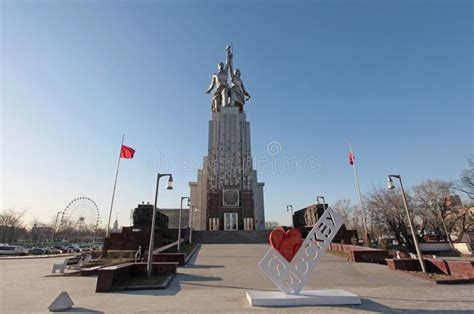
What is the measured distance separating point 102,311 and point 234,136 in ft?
159

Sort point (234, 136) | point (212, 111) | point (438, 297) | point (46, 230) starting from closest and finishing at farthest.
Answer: point (438, 297) → point (234, 136) → point (212, 111) → point (46, 230)

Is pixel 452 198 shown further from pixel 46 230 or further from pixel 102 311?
pixel 46 230

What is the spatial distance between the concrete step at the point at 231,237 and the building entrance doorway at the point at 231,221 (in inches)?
375

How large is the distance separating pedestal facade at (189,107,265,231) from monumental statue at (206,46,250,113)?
9.42 feet

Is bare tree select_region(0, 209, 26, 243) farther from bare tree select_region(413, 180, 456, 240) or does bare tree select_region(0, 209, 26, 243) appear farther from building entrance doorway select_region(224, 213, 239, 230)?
bare tree select_region(413, 180, 456, 240)

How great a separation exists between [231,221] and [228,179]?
27.3 feet

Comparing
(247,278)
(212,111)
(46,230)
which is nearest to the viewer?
(247,278)

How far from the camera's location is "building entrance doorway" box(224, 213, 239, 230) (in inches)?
1849

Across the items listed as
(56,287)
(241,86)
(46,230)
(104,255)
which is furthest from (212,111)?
(46,230)

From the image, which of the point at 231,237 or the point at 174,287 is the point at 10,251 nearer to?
the point at 231,237

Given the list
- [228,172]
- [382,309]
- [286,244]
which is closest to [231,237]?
[228,172]

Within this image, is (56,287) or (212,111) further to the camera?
(212,111)

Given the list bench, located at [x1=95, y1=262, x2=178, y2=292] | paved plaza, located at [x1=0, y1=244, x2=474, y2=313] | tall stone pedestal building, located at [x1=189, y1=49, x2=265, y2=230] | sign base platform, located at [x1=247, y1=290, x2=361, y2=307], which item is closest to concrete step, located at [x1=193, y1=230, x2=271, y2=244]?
tall stone pedestal building, located at [x1=189, y1=49, x2=265, y2=230]

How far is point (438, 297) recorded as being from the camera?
8.22 meters
